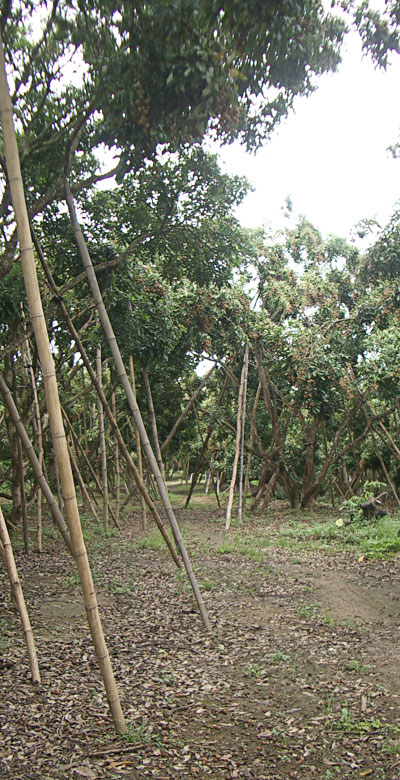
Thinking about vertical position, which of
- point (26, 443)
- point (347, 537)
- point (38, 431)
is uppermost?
point (38, 431)

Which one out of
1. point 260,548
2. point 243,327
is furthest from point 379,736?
point 243,327

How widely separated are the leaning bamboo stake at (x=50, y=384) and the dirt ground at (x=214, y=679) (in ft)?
1.42

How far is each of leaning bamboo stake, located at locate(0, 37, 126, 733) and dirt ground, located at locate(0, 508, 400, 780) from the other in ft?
1.42

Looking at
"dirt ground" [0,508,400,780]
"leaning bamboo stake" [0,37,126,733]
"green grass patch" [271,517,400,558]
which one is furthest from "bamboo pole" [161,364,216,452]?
"leaning bamboo stake" [0,37,126,733]

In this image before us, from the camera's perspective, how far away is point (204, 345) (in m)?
11.0

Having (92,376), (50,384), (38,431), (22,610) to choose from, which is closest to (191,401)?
(38,431)

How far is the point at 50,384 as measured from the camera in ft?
10.5

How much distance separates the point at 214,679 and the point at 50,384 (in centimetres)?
255

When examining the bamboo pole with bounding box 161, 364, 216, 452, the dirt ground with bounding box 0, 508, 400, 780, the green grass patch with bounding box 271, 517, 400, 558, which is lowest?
the dirt ground with bounding box 0, 508, 400, 780

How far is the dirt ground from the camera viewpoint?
9.95ft

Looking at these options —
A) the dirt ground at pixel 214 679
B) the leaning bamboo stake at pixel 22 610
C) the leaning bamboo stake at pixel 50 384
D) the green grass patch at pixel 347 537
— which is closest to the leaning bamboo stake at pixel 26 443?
the leaning bamboo stake at pixel 22 610

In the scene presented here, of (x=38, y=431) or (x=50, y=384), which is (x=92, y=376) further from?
(x=38, y=431)

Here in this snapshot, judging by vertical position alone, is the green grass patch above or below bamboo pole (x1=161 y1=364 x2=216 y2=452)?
below

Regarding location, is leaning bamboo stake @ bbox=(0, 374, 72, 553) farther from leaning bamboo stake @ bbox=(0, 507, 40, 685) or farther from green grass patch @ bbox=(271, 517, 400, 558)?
green grass patch @ bbox=(271, 517, 400, 558)
